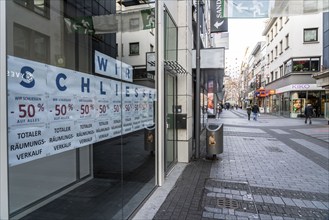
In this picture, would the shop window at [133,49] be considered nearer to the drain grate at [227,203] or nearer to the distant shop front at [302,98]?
the drain grate at [227,203]

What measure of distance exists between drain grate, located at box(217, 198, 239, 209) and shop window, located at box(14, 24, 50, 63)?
3.54 meters

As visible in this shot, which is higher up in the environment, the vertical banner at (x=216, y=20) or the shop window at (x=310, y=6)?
the vertical banner at (x=216, y=20)

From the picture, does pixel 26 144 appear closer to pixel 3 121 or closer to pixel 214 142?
pixel 3 121

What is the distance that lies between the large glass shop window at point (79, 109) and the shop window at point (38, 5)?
0.04ft

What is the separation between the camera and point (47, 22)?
3.42m

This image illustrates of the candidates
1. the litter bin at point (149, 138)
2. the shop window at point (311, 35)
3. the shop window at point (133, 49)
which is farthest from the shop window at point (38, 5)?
the shop window at point (311, 35)

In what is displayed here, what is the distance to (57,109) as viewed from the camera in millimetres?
2688

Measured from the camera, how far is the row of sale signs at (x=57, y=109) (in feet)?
6.97

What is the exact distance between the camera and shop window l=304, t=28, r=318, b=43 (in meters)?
30.6

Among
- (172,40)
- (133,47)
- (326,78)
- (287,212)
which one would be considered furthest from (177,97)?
(326,78)

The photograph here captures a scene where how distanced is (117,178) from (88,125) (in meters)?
1.57

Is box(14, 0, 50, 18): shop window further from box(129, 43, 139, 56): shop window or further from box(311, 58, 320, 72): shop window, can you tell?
box(311, 58, 320, 72): shop window

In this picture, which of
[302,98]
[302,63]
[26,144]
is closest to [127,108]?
[26,144]

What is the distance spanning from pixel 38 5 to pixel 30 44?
2.28ft
